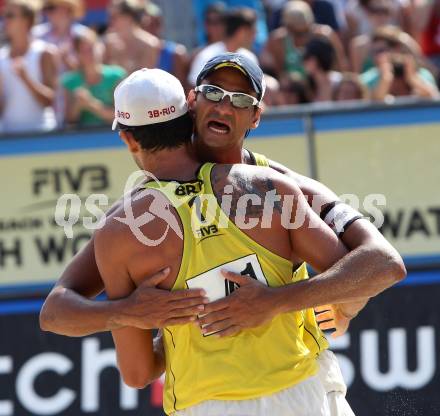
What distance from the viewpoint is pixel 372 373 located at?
24.0ft

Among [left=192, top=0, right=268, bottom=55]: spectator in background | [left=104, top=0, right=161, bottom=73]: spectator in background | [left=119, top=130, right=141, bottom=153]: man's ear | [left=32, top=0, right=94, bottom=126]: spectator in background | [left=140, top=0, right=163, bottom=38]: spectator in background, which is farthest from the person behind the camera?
[left=192, top=0, right=268, bottom=55]: spectator in background

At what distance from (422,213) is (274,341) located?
410cm

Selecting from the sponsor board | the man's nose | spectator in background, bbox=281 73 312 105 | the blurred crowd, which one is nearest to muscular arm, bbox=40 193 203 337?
the man's nose

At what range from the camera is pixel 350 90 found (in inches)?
337

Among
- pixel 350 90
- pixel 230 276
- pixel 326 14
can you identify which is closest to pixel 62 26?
pixel 350 90

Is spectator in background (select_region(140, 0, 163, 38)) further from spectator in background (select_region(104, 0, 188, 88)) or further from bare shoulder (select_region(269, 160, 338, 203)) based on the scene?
bare shoulder (select_region(269, 160, 338, 203))

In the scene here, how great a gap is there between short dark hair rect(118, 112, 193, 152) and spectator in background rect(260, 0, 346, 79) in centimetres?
520

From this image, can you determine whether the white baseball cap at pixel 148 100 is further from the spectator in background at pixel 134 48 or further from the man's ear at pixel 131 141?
the spectator in background at pixel 134 48

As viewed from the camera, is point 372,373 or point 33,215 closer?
point 372,373

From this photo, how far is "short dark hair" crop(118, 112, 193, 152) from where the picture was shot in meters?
3.88

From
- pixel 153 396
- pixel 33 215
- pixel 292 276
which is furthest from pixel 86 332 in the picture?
pixel 33 215

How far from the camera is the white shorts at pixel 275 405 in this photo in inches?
145

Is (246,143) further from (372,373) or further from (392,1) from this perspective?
(392,1)

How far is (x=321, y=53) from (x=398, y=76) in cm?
73
